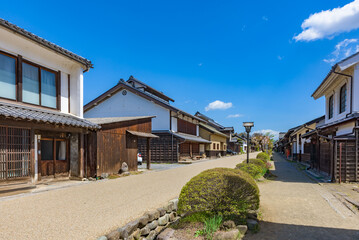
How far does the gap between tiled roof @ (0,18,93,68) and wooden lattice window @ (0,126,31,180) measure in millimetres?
3569

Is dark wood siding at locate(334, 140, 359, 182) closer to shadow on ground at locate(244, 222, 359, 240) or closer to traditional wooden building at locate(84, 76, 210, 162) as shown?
shadow on ground at locate(244, 222, 359, 240)

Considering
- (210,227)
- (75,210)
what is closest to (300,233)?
(210,227)

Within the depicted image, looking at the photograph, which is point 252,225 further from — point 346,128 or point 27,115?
point 346,128

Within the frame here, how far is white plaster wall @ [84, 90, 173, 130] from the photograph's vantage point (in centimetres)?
2281

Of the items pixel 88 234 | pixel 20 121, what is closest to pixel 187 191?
pixel 88 234

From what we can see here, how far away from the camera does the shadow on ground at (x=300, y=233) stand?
445cm

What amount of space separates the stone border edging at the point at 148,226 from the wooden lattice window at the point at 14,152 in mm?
5999

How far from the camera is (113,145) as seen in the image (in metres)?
12.1

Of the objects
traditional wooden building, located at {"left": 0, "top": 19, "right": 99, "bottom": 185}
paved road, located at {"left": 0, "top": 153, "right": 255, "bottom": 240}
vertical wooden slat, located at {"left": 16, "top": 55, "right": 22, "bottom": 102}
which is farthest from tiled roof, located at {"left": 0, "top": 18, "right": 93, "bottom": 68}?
paved road, located at {"left": 0, "top": 153, "right": 255, "bottom": 240}

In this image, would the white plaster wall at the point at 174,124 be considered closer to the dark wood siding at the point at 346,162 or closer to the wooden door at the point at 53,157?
the wooden door at the point at 53,157

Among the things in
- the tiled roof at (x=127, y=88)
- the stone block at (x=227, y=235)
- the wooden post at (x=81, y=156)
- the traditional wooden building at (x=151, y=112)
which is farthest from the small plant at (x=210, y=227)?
the tiled roof at (x=127, y=88)

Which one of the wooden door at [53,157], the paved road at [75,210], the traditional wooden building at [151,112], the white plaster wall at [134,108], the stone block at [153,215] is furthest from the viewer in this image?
the white plaster wall at [134,108]

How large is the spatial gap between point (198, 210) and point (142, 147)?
18.2 metres

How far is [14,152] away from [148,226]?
6.28 m
